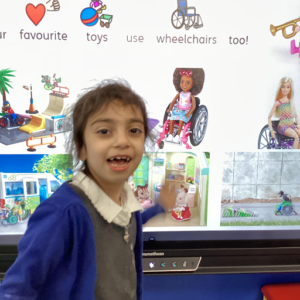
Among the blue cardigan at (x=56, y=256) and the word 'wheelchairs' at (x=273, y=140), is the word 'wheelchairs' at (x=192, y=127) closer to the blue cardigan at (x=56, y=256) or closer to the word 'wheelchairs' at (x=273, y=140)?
the word 'wheelchairs' at (x=273, y=140)

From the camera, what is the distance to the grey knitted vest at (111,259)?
0.56m

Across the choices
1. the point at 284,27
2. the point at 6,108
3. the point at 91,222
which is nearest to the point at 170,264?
the point at 91,222

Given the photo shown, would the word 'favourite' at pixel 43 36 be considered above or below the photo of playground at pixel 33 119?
above

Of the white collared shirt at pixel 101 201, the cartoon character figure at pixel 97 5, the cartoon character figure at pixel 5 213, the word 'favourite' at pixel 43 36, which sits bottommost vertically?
the cartoon character figure at pixel 5 213

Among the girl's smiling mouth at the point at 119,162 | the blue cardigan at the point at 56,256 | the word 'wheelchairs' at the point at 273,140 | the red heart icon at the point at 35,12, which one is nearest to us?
the blue cardigan at the point at 56,256

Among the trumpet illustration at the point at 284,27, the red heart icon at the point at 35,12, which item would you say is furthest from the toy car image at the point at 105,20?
the trumpet illustration at the point at 284,27

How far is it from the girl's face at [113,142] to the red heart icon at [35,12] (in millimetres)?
443

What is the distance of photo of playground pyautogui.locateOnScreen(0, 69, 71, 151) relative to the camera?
82cm

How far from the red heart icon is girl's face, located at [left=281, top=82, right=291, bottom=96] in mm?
759

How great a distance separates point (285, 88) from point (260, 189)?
1.10 feet

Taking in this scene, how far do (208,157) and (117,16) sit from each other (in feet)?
1.68

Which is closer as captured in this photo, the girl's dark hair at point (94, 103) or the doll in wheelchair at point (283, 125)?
the girl's dark hair at point (94, 103)

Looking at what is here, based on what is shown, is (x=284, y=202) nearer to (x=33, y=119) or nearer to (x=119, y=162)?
(x=119, y=162)

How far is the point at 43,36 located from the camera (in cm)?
80
